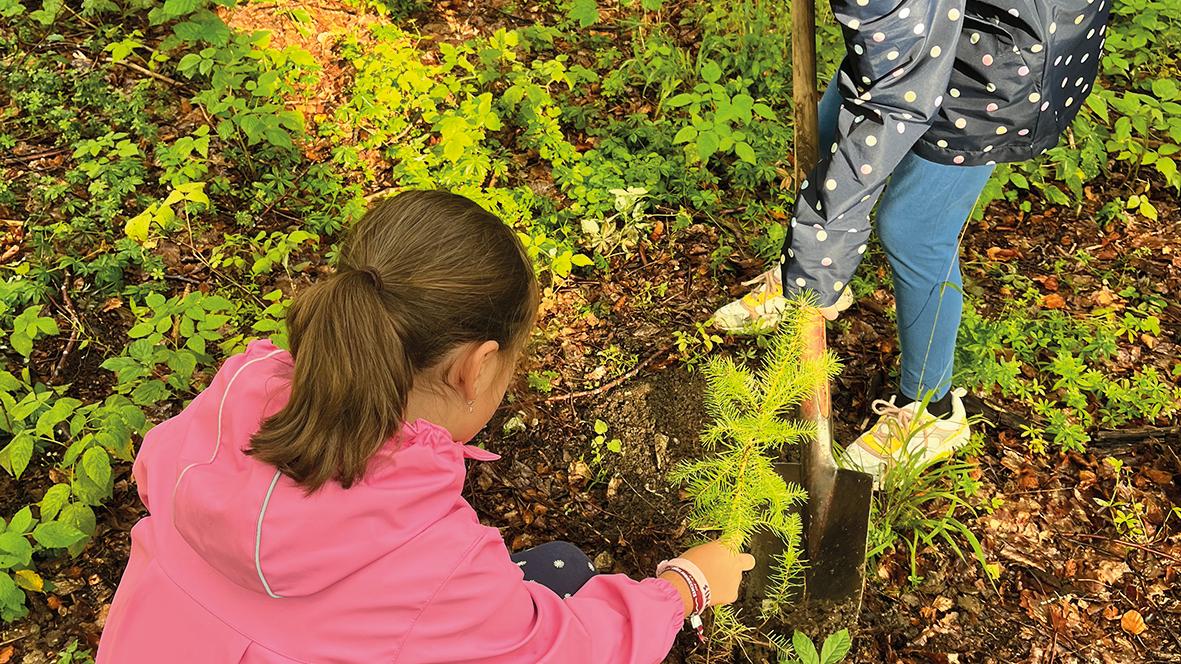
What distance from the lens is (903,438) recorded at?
256 centimetres

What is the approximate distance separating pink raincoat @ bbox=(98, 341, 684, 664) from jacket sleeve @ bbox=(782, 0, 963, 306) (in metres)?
1.03

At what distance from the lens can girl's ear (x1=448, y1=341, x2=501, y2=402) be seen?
4.78 feet

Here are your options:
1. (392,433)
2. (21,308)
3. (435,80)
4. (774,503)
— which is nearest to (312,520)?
(392,433)

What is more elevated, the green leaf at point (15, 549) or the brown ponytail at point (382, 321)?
the brown ponytail at point (382, 321)

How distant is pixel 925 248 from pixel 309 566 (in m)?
1.71

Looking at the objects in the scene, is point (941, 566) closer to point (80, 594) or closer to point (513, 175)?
point (513, 175)

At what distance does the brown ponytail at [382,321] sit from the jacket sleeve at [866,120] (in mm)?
848

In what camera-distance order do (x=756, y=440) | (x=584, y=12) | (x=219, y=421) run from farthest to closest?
(x=584, y=12) → (x=756, y=440) → (x=219, y=421)

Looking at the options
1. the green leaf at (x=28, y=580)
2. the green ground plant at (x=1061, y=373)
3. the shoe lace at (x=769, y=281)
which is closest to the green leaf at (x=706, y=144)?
the shoe lace at (x=769, y=281)

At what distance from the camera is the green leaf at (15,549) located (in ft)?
7.16

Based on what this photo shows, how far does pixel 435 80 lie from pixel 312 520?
9.46 feet

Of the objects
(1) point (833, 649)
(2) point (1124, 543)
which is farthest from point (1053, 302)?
(1) point (833, 649)

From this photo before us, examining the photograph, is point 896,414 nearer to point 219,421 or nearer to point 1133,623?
point 1133,623

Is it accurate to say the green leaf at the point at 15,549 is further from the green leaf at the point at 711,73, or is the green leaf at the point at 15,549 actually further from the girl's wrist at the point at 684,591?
the green leaf at the point at 711,73
